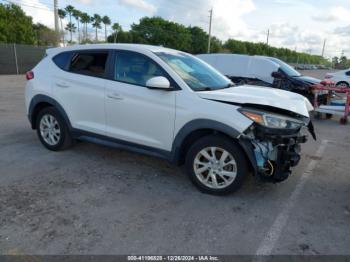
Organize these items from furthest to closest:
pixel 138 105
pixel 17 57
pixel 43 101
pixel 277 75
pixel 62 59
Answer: pixel 17 57
pixel 277 75
pixel 43 101
pixel 62 59
pixel 138 105

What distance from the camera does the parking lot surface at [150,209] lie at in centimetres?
289

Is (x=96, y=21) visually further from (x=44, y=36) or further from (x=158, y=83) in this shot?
(x=158, y=83)

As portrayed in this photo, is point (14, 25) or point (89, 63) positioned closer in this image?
point (89, 63)

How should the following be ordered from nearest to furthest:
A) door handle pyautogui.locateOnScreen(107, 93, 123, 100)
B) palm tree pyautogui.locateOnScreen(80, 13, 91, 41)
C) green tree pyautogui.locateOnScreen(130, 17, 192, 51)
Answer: door handle pyautogui.locateOnScreen(107, 93, 123, 100)
green tree pyautogui.locateOnScreen(130, 17, 192, 51)
palm tree pyautogui.locateOnScreen(80, 13, 91, 41)

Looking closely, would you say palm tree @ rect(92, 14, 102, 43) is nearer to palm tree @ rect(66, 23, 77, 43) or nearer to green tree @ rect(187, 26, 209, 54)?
palm tree @ rect(66, 23, 77, 43)

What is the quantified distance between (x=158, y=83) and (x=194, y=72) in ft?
2.71

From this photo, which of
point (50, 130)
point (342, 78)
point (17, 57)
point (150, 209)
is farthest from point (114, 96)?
point (17, 57)

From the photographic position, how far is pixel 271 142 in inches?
143

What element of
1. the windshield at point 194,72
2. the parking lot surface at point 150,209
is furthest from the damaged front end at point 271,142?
the windshield at point 194,72

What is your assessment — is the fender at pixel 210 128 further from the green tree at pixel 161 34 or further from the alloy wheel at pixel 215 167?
the green tree at pixel 161 34

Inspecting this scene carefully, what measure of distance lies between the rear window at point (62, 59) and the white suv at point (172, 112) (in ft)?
0.06

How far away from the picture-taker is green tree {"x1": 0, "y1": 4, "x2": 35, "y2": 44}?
4453 cm

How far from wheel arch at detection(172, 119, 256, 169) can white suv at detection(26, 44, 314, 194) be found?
0.01 meters

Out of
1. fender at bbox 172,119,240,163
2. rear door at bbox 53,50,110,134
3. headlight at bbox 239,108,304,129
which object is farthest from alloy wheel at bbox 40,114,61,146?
headlight at bbox 239,108,304,129
